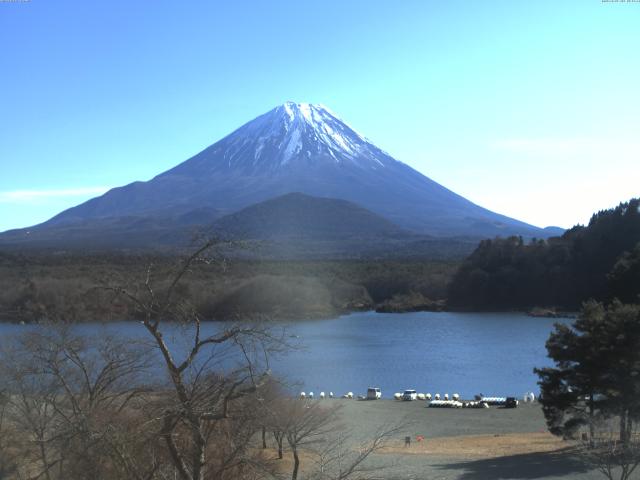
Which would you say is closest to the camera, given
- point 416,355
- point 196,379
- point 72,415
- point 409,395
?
point 196,379

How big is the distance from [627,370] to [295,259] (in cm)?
5290

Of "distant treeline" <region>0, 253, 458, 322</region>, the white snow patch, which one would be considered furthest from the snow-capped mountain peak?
"distant treeline" <region>0, 253, 458, 322</region>

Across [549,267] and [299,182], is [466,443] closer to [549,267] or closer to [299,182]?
[549,267]

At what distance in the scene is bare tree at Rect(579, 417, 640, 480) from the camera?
7613mm

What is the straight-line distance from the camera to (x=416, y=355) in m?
29.3

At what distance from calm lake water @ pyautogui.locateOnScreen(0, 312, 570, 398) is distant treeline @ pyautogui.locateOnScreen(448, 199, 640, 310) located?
650 centimetres

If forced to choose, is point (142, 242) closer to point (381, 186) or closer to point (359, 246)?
point (359, 246)

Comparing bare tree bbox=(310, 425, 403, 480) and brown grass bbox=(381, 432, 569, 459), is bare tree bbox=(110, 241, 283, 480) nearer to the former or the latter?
bare tree bbox=(310, 425, 403, 480)

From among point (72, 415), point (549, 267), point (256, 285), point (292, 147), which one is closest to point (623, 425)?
point (72, 415)

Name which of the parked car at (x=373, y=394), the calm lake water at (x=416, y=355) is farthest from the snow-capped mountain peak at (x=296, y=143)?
the parked car at (x=373, y=394)

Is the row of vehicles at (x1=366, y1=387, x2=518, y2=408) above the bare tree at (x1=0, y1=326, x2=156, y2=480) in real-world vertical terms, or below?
below

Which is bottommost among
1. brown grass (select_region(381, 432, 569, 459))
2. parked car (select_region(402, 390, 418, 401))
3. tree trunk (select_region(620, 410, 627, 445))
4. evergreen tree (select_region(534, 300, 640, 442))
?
parked car (select_region(402, 390, 418, 401))

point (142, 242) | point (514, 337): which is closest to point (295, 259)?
point (142, 242)

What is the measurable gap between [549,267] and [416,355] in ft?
79.0
